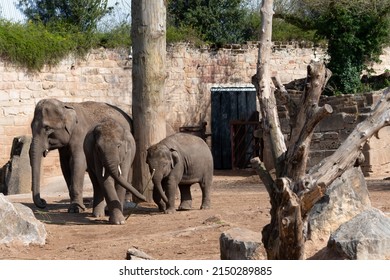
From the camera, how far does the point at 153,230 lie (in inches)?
428

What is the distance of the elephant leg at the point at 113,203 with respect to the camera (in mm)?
11648

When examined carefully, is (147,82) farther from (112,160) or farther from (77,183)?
(112,160)

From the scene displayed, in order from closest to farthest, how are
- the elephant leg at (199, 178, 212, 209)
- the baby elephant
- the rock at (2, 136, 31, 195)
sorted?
the baby elephant → the elephant leg at (199, 178, 212, 209) → the rock at (2, 136, 31, 195)

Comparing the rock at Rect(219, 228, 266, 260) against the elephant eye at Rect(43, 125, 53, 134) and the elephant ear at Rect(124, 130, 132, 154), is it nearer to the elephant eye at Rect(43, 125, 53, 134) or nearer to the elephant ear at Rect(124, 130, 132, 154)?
the elephant ear at Rect(124, 130, 132, 154)

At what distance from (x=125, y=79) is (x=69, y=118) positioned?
947 cm

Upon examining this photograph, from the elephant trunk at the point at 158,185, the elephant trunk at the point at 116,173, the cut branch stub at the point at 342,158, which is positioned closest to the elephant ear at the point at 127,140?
the elephant trunk at the point at 116,173

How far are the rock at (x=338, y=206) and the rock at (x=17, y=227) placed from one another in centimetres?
288

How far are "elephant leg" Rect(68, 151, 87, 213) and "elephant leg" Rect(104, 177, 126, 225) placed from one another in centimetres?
102

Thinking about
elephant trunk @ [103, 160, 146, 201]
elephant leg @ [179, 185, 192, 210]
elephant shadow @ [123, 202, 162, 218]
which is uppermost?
elephant trunk @ [103, 160, 146, 201]

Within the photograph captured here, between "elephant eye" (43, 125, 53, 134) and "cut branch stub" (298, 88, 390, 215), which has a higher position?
"cut branch stub" (298, 88, 390, 215)

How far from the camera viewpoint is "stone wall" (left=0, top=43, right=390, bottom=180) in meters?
20.8

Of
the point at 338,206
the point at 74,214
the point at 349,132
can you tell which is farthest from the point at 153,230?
the point at 349,132

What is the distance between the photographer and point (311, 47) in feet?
81.5

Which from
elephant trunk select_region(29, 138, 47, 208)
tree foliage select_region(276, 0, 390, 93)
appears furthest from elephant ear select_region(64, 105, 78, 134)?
tree foliage select_region(276, 0, 390, 93)
